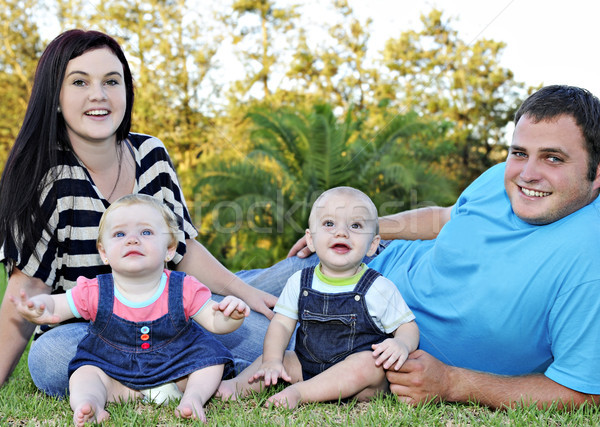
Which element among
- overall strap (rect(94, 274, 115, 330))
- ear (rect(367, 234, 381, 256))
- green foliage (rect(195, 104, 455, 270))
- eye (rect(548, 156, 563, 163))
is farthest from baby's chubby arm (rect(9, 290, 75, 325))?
green foliage (rect(195, 104, 455, 270))

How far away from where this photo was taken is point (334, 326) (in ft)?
9.95

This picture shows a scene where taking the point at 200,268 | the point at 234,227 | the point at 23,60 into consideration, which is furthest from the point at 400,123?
the point at 23,60

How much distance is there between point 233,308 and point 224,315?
10cm

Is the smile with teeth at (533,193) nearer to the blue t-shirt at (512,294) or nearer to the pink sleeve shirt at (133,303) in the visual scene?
the blue t-shirt at (512,294)

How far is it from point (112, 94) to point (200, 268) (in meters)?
1.26

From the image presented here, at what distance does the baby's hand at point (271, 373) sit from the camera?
289 centimetres

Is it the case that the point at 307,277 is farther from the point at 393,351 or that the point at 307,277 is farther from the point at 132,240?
the point at 132,240

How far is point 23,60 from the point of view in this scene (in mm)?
19875

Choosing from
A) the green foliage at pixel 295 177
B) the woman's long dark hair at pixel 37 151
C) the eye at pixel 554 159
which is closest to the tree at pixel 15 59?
the green foliage at pixel 295 177

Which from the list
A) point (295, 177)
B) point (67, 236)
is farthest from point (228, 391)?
point (295, 177)

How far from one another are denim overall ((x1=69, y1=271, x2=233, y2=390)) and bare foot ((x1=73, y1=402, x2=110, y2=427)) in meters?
0.33

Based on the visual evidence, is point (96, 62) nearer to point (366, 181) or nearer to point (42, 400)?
point (42, 400)

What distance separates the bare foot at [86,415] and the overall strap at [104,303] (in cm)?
48

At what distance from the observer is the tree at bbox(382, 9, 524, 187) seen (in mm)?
16156
